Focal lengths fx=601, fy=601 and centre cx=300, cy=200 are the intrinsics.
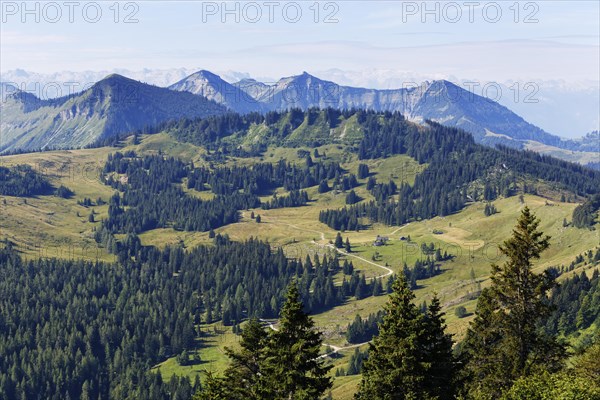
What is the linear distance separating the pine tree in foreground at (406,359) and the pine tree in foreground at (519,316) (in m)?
4.67

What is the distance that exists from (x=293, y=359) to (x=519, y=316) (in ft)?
63.2

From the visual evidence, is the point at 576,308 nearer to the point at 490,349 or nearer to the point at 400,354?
the point at 490,349

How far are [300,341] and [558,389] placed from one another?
18990mm

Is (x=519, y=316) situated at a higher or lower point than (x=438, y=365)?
higher

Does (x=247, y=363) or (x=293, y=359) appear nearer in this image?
(x=293, y=359)

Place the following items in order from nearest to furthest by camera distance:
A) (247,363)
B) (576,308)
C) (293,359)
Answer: (293,359)
(247,363)
(576,308)

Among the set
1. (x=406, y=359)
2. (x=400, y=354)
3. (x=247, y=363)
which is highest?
(x=400, y=354)

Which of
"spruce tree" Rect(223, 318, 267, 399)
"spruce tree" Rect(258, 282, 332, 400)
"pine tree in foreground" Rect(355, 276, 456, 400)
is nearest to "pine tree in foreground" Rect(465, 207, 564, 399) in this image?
"pine tree in foreground" Rect(355, 276, 456, 400)

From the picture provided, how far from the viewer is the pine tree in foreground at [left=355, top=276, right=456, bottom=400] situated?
1805 inches

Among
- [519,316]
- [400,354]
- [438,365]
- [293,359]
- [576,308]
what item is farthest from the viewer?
[576,308]

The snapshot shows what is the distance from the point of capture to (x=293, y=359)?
157 ft

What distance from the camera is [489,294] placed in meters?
51.6

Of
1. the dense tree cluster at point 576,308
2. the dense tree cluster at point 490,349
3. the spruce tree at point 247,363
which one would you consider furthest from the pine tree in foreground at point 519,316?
the dense tree cluster at point 576,308

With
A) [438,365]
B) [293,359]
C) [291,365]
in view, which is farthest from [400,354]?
[291,365]
